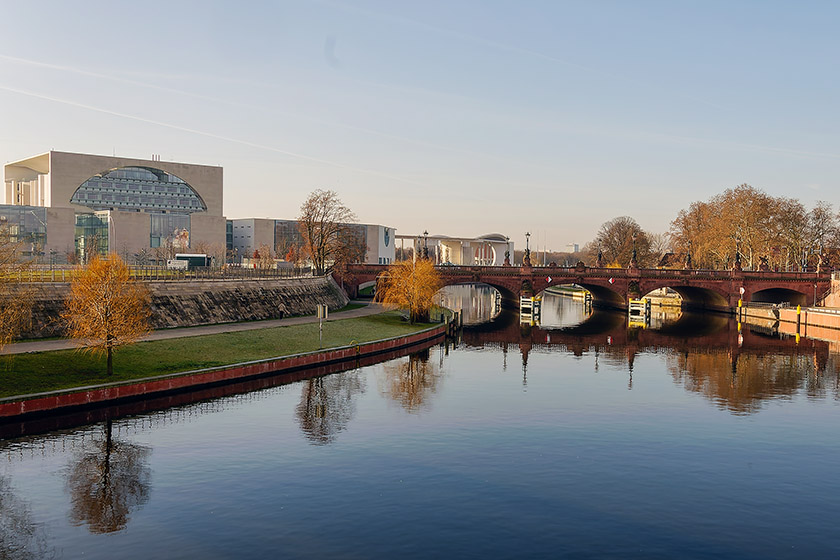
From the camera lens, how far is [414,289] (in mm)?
78562

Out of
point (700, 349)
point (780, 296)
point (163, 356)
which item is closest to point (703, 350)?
point (700, 349)

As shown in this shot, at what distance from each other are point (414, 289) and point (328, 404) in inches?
1450

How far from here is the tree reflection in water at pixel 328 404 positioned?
3672 centimetres

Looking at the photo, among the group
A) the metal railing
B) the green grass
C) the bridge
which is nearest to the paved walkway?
the green grass

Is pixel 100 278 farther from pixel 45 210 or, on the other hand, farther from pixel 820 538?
pixel 45 210

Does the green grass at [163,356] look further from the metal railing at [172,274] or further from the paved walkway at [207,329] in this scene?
the metal railing at [172,274]

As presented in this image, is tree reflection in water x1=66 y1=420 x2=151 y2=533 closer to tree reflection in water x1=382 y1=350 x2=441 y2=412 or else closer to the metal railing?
tree reflection in water x1=382 y1=350 x2=441 y2=412

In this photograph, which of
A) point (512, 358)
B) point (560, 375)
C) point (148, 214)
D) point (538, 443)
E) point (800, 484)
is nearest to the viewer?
point (800, 484)

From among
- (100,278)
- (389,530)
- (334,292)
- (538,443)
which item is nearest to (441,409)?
(538,443)

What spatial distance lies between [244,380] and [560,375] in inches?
961

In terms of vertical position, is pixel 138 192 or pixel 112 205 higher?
pixel 138 192

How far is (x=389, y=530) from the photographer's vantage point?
78.9 feet

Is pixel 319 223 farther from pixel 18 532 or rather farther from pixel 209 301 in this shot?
pixel 18 532

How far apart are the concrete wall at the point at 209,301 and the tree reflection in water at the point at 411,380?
17.8 metres
